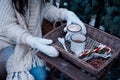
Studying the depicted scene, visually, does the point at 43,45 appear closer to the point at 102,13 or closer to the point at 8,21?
the point at 8,21

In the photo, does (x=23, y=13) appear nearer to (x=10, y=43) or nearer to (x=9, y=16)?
(x=9, y=16)

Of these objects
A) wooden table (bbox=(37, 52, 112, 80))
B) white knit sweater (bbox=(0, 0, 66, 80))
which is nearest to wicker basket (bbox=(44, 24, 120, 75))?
wooden table (bbox=(37, 52, 112, 80))

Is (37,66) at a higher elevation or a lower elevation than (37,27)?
lower

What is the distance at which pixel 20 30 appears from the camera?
1.14m

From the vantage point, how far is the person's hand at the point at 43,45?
1.03 m

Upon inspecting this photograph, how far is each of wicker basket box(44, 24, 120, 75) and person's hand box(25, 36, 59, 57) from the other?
0.09 ft

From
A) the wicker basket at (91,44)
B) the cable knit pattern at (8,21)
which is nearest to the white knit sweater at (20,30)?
the cable knit pattern at (8,21)

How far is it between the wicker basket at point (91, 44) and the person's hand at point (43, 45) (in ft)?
0.09

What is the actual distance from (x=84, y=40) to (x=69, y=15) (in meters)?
0.22

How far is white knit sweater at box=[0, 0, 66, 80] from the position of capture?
116 cm

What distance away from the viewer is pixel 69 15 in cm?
126

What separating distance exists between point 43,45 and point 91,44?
0.24 meters

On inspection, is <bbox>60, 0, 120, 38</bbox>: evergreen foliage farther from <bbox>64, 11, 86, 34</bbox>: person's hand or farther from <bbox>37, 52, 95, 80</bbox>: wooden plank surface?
<bbox>37, 52, 95, 80</bbox>: wooden plank surface

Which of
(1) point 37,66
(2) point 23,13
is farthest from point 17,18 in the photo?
(1) point 37,66
